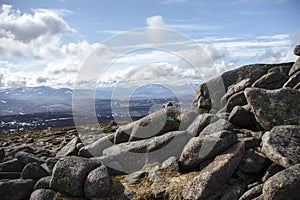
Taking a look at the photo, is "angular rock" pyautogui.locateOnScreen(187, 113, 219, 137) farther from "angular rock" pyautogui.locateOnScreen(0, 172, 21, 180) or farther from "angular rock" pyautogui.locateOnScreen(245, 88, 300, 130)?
"angular rock" pyautogui.locateOnScreen(0, 172, 21, 180)

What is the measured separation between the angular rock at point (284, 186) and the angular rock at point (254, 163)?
1838 mm

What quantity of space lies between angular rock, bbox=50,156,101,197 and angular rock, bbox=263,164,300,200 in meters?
10.2

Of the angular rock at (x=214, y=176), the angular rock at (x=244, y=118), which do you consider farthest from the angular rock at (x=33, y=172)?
the angular rock at (x=244, y=118)

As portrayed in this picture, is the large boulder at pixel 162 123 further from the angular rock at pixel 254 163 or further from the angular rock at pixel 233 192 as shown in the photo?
the angular rock at pixel 233 192

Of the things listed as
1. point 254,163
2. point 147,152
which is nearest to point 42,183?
point 147,152

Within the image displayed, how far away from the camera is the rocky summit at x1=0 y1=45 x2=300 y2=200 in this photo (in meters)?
14.3

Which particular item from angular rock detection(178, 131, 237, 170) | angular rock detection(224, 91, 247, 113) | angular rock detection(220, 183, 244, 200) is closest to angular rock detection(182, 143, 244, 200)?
angular rock detection(220, 183, 244, 200)

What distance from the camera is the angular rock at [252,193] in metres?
13.4

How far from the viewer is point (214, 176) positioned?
47.5 ft

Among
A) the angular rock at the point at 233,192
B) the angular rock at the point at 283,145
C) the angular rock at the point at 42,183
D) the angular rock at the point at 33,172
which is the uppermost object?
the angular rock at the point at 283,145

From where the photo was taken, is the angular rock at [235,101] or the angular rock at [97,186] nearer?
the angular rock at [97,186]

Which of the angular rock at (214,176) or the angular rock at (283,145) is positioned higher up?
the angular rock at (283,145)

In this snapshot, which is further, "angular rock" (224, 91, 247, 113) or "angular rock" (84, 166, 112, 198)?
"angular rock" (224, 91, 247, 113)

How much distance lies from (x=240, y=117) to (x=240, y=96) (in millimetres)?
3564
